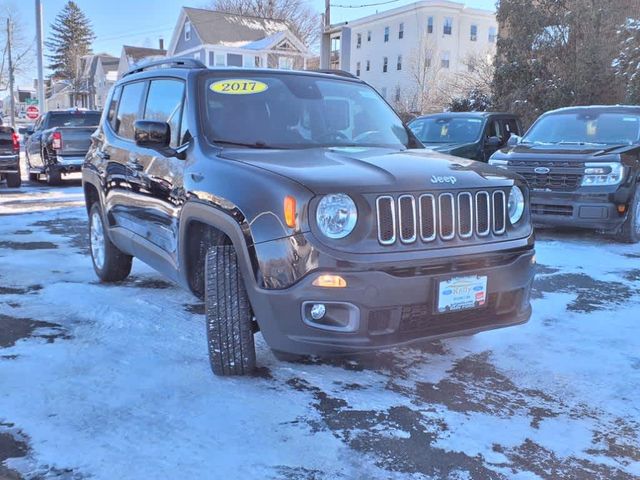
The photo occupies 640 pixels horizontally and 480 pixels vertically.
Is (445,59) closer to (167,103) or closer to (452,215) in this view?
(167,103)

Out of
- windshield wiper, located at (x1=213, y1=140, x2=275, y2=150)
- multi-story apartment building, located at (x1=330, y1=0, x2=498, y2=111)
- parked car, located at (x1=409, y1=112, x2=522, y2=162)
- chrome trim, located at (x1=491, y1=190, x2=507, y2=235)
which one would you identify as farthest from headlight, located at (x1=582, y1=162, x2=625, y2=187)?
multi-story apartment building, located at (x1=330, y1=0, x2=498, y2=111)

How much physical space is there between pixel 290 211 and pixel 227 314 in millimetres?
765

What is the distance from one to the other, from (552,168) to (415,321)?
5410mm

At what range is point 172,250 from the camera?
4.11 m

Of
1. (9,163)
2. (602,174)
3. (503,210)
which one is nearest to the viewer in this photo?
(503,210)

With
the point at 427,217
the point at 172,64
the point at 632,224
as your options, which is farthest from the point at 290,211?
the point at 632,224

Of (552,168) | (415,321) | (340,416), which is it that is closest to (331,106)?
(415,321)

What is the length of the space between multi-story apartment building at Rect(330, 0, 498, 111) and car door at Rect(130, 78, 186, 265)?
111 ft

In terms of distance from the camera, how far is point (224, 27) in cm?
4209

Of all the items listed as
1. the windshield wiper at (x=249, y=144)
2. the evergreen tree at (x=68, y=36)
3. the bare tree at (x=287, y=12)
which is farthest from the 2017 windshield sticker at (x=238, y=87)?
the evergreen tree at (x=68, y=36)

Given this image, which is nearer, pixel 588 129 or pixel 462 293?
Answer: pixel 462 293

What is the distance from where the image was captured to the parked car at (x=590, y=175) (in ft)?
24.9

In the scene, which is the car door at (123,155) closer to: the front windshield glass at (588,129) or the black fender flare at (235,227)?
the black fender flare at (235,227)

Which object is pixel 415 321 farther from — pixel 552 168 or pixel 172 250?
pixel 552 168
